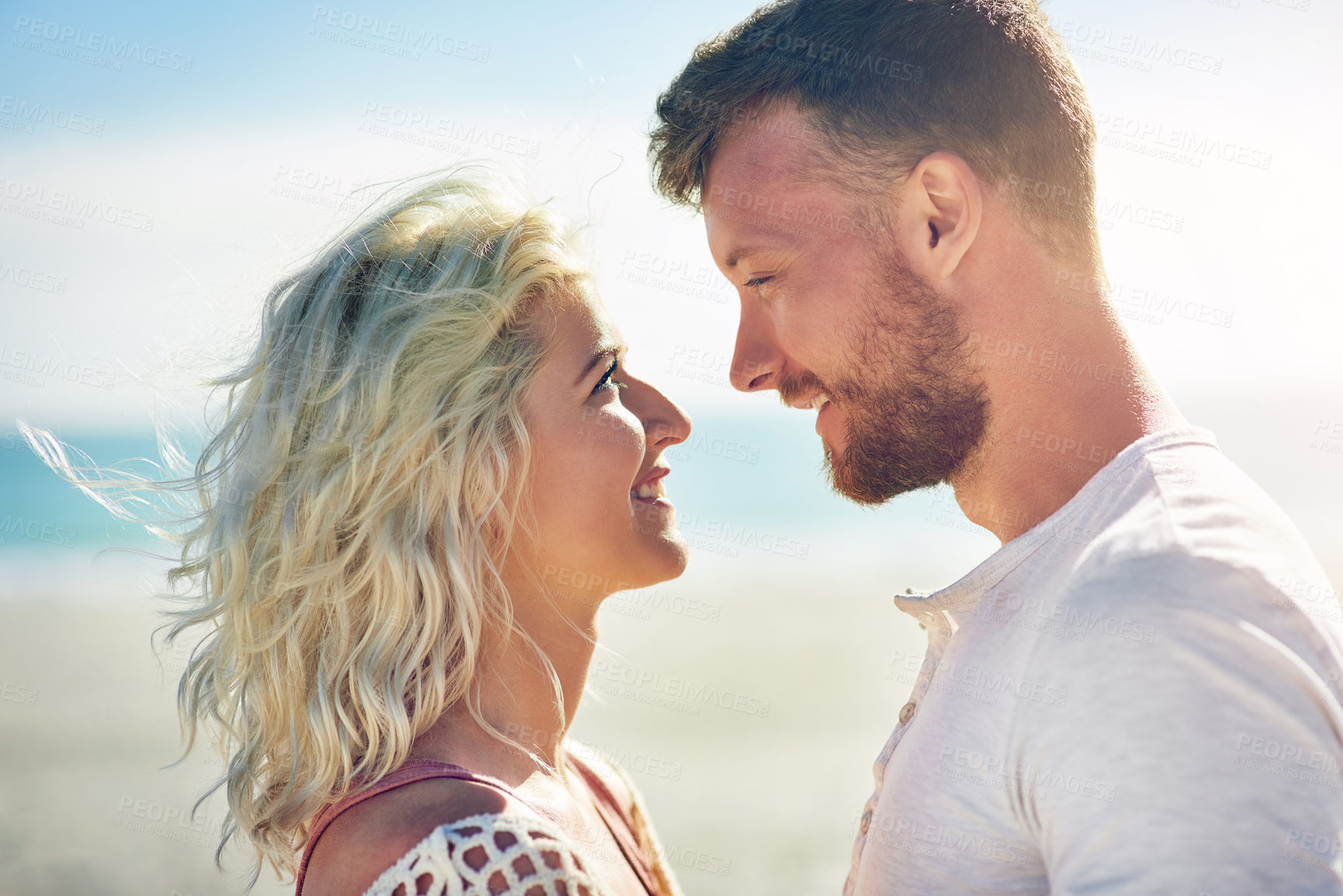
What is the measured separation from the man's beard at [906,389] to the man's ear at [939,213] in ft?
0.15

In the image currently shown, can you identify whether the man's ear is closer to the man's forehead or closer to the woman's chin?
the man's forehead

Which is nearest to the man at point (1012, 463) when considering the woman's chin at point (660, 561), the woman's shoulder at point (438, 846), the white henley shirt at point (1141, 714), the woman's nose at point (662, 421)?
the white henley shirt at point (1141, 714)

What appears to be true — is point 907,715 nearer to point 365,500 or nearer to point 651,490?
point 651,490

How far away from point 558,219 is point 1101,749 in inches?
67.3

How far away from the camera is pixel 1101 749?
1479 millimetres

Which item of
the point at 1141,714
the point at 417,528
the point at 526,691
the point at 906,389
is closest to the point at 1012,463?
the point at 906,389

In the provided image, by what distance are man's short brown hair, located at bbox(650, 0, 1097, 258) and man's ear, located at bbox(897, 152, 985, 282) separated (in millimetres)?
47

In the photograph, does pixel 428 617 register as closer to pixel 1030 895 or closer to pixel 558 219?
pixel 558 219

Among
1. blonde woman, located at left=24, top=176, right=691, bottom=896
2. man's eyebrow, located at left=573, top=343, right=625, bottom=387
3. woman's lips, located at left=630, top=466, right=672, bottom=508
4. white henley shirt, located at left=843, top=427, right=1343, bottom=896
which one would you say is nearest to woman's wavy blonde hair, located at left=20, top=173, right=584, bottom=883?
blonde woman, located at left=24, top=176, right=691, bottom=896

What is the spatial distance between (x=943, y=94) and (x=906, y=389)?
69cm

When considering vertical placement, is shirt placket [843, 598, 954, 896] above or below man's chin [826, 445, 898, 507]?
below

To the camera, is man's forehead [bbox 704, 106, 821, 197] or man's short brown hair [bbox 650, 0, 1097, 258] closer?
man's short brown hair [bbox 650, 0, 1097, 258]

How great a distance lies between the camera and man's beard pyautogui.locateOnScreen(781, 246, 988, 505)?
2.19 metres

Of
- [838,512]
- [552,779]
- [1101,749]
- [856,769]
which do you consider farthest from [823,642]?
[1101,749]
